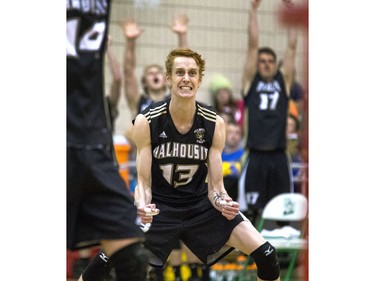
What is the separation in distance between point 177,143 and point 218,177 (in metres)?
0.27

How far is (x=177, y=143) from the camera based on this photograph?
470 cm

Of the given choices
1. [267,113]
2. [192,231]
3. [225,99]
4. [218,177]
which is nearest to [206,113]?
[218,177]

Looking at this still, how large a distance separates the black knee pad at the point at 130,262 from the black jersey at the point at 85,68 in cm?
50

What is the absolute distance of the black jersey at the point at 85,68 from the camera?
403 cm

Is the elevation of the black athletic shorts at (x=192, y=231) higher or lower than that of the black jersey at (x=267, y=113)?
lower

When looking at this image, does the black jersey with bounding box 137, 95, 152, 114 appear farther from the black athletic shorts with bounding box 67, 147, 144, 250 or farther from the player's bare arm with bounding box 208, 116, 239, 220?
the black athletic shorts with bounding box 67, 147, 144, 250

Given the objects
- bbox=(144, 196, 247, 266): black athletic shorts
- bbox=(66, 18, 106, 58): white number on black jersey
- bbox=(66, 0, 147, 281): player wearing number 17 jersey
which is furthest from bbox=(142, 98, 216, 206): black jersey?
bbox=(66, 18, 106, 58): white number on black jersey

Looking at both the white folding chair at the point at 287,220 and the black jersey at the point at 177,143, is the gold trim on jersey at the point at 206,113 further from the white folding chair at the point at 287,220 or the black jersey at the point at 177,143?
the white folding chair at the point at 287,220

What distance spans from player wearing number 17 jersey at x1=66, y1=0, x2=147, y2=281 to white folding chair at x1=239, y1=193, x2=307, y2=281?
4.42ft

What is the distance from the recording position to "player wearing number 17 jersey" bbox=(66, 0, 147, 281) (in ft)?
13.3

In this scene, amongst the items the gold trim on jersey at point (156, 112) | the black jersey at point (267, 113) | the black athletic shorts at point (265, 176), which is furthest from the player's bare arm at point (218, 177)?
the black athletic shorts at point (265, 176)
